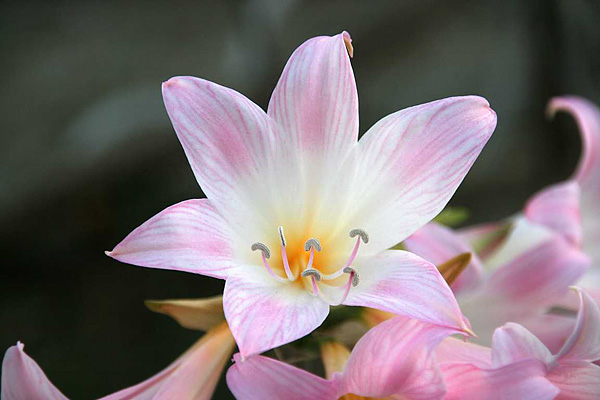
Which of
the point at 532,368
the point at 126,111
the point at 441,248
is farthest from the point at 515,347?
the point at 126,111

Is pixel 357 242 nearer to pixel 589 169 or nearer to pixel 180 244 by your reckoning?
pixel 180 244

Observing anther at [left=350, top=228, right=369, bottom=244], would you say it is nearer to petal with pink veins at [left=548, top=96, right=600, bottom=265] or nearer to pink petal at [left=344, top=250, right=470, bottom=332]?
pink petal at [left=344, top=250, right=470, bottom=332]

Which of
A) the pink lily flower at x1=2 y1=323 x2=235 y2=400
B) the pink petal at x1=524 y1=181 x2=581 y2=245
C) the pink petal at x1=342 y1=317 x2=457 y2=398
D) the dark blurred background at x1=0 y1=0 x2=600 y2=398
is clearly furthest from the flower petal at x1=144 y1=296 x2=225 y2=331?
the dark blurred background at x1=0 y1=0 x2=600 y2=398

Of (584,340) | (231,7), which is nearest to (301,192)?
(584,340)

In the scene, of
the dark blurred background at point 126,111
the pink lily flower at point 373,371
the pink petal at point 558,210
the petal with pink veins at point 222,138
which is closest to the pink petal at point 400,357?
the pink lily flower at point 373,371

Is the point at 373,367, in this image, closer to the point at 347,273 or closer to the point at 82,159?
the point at 347,273
